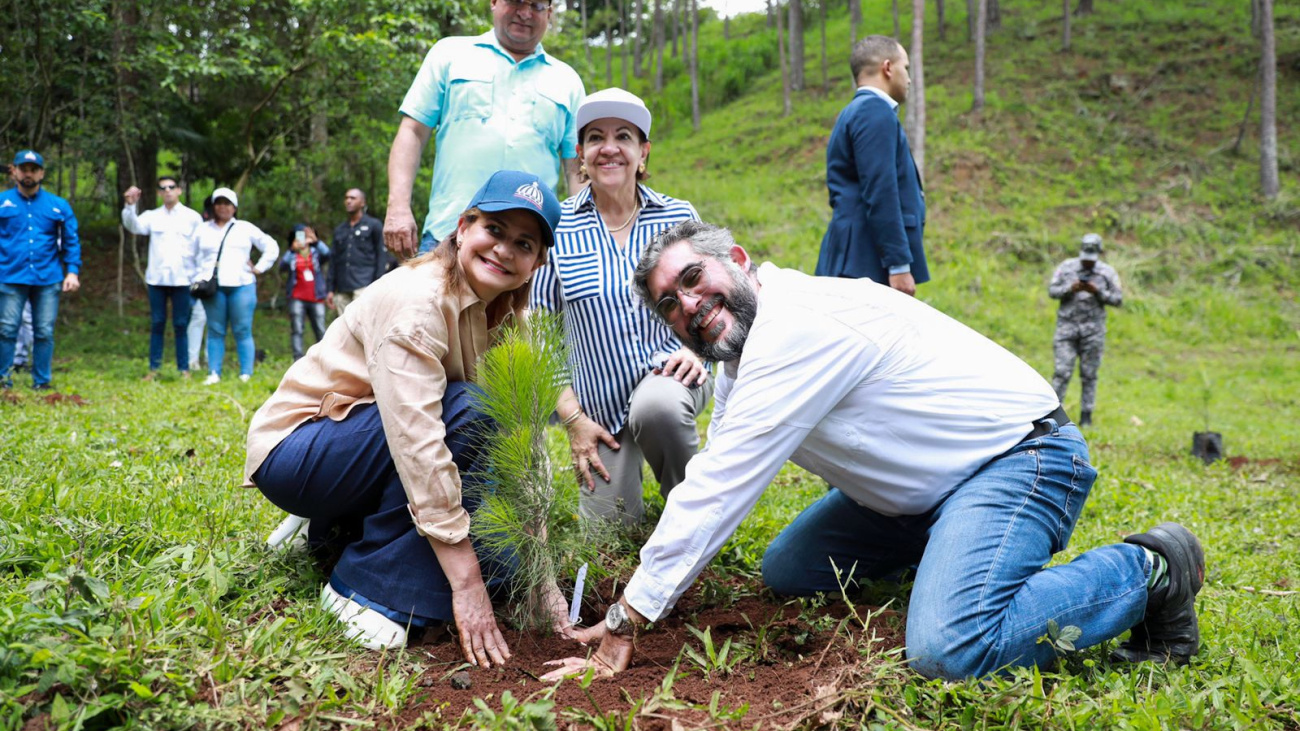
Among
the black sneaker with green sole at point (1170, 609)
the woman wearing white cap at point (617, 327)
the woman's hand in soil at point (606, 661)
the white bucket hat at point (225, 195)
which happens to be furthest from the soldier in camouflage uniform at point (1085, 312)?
the white bucket hat at point (225, 195)

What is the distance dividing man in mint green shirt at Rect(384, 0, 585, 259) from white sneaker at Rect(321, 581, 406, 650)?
1.53 m

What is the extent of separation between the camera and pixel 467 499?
2.74m

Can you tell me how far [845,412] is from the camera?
2.55 metres

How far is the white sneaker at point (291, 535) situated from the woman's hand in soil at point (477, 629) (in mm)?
763

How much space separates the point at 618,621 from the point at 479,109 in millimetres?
2254

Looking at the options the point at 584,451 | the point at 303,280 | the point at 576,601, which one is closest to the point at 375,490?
the point at 576,601

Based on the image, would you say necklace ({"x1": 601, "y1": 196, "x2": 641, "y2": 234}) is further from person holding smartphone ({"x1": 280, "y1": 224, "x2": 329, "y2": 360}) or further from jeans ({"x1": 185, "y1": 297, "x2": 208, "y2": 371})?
person holding smartphone ({"x1": 280, "y1": 224, "x2": 329, "y2": 360})

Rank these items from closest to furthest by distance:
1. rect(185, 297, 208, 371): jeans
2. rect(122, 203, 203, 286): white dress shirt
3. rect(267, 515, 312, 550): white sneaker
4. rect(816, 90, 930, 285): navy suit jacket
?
1. rect(267, 515, 312, 550): white sneaker
2. rect(816, 90, 930, 285): navy suit jacket
3. rect(122, 203, 203, 286): white dress shirt
4. rect(185, 297, 208, 371): jeans

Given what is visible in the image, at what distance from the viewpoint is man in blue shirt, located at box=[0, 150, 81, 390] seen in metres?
7.58

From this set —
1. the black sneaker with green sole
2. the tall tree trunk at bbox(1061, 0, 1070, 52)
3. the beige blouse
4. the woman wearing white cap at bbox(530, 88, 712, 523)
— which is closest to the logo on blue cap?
the beige blouse

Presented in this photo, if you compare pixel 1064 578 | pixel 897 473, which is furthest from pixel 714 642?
pixel 1064 578

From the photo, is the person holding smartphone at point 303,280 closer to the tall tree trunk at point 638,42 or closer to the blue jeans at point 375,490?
the blue jeans at point 375,490

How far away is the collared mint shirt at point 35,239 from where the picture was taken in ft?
24.9

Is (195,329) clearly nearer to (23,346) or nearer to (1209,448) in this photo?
(23,346)
